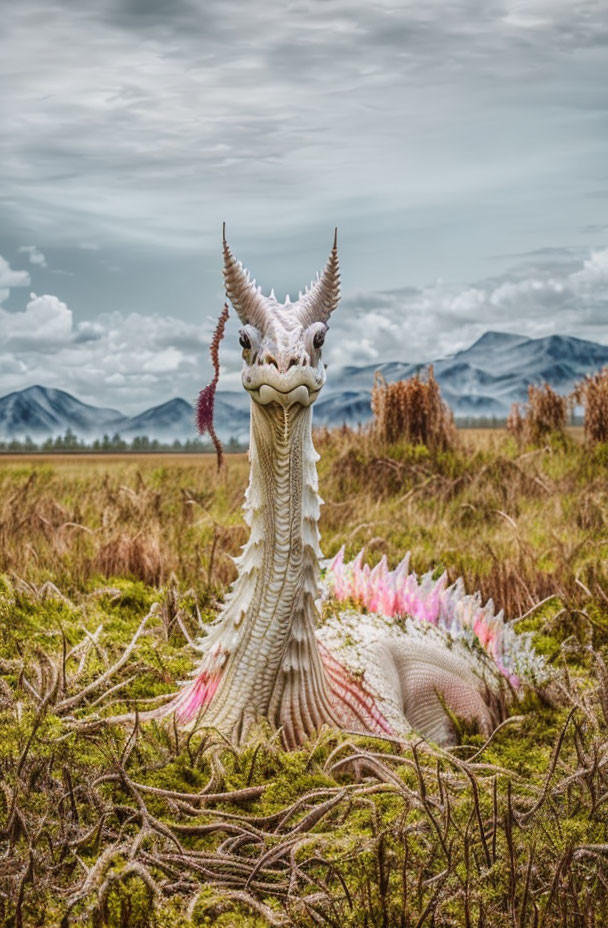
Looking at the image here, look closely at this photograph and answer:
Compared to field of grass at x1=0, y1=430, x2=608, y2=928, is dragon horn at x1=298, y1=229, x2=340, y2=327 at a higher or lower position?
higher

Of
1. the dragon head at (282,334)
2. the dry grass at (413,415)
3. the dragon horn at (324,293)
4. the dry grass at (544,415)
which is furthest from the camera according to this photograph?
the dry grass at (544,415)

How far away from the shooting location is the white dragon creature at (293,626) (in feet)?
10.3

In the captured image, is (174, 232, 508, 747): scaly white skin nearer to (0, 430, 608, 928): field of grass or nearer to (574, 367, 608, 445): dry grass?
(0, 430, 608, 928): field of grass

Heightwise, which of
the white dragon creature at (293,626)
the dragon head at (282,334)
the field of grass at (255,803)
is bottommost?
the field of grass at (255,803)

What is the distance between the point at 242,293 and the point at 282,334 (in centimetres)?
23

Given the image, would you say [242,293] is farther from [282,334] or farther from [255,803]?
[255,803]

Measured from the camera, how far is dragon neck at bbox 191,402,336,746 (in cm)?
332

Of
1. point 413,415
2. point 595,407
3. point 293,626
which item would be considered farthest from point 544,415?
point 293,626

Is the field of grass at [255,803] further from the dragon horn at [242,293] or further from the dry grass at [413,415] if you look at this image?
the dry grass at [413,415]

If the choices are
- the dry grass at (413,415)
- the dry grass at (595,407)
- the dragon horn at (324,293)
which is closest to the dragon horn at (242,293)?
the dragon horn at (324,293)

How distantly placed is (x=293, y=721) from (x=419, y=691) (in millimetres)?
1050

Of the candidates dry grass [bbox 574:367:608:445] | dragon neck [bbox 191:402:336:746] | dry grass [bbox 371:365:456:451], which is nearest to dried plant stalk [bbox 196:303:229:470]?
dragon neck [bbox 191:402:336:746]

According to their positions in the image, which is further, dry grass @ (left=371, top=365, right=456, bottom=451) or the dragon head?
dry grass @ (left=371, top=365, right=456, bottom=451)

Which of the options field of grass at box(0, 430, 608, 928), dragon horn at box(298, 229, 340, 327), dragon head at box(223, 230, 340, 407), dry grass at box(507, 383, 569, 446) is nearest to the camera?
field of grass at box(0, 430, 608, 928)
